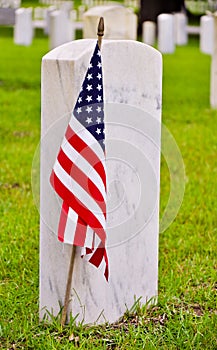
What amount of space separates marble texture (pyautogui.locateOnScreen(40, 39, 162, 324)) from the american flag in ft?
0.23

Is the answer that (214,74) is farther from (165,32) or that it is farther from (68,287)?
(165,32)

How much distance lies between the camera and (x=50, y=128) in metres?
3.31

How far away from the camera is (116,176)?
3.48 metres

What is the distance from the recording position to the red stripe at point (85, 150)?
319cm

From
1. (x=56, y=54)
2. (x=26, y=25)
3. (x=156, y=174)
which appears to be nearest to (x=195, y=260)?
(x=156, y=174)

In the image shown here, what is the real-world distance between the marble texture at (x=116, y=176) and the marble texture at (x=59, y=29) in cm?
1064

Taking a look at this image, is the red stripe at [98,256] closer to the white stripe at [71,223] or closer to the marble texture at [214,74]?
the white stripe at [71,223]

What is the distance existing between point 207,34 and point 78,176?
12.8 metres

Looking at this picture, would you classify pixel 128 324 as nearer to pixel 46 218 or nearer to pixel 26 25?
pixel 46 218

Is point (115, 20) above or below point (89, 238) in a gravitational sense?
below

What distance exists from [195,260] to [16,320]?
4.08ft

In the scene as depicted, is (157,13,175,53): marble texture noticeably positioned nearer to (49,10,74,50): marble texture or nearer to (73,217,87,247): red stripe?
(49,10,74,50): marble texture

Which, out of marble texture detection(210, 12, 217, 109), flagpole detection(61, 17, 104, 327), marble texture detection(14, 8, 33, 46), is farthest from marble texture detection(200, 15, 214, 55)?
flagpole detection(61, 17, 104, 327)

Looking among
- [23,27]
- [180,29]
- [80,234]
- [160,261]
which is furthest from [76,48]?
[180,29]
